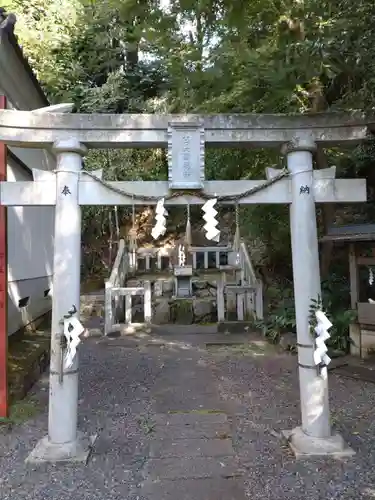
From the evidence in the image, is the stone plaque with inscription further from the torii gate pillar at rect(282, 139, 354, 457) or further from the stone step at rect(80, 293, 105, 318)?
the stone step at rect(80, 293, 105, 318)

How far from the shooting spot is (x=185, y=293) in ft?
35.5

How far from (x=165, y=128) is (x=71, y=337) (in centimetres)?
213

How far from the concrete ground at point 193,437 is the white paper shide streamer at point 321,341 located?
810 mm

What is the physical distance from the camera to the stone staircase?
935 centimetres

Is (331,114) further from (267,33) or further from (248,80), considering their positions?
(248,80)

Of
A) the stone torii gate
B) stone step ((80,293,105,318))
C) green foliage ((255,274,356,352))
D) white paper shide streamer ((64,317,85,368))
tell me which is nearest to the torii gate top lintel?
the stone torii gate

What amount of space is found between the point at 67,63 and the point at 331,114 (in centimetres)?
1352

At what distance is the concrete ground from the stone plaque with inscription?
8.19 ft

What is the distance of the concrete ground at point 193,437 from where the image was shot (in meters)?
3.17

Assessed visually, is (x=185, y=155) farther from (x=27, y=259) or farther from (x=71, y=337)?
(x=27, y=259)

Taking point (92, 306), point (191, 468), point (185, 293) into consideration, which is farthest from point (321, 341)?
point (92, 306)

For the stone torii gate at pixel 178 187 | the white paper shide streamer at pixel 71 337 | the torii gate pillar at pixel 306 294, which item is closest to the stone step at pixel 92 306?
the stone torii gate at pixel 178 187

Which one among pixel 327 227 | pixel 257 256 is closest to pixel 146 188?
pixel 327 227

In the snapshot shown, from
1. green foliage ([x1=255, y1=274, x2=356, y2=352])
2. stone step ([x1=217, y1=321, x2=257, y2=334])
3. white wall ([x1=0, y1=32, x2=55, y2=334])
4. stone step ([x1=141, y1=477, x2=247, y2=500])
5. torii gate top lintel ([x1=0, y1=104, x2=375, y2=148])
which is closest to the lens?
stone step ([x1=141, y1=477, x2=247, y2=500])
